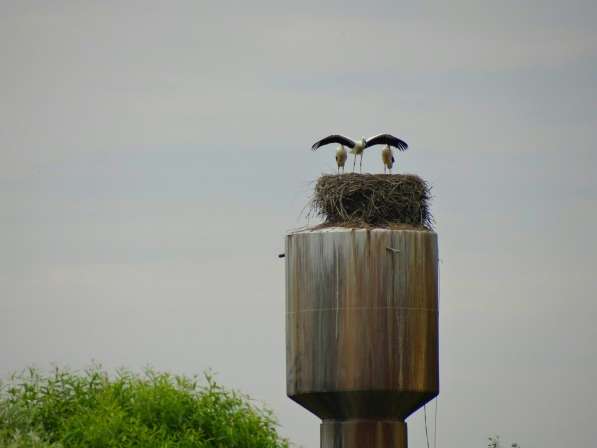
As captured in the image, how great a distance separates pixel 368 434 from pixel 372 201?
165 inches

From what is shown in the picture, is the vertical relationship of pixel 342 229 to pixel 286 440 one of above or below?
above

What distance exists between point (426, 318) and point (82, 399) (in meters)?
8.42

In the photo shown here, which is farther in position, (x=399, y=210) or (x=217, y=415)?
(x=217, y=415)

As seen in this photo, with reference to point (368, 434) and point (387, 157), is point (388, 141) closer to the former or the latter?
point (387, 157)

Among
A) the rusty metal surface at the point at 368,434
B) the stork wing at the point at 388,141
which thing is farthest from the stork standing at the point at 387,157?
the rusty metal surface at the point at 368,434

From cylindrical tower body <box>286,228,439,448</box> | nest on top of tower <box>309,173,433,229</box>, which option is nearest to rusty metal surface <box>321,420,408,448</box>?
cylindrical tower body <box>286,228,439,448</box>

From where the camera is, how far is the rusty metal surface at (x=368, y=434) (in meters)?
33.9

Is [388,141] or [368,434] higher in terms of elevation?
[388,141]

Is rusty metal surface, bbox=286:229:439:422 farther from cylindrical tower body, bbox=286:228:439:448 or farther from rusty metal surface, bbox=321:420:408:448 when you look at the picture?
rusty metal surface, bbox=321:420:408:448

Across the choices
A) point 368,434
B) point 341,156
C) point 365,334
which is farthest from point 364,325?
point 341,156

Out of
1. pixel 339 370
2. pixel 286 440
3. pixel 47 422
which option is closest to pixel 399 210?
pixel 339 370

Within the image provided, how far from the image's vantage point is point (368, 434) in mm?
33969

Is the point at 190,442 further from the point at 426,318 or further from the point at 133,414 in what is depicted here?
the point at 426,318

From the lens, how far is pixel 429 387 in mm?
34219
